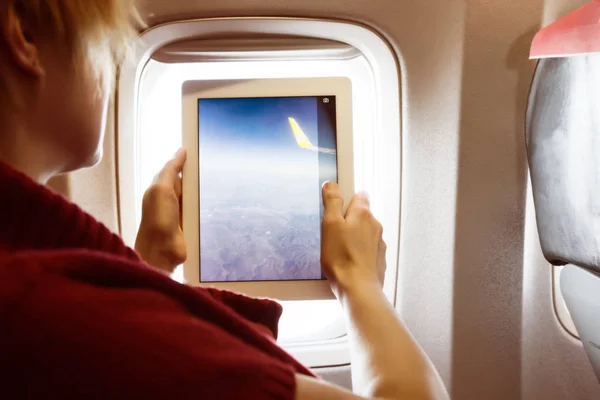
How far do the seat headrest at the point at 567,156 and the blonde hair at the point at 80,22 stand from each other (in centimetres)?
55

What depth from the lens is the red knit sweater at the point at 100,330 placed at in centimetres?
33

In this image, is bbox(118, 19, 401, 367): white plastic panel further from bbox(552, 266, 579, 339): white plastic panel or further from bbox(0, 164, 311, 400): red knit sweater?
bbox(0, 164, 311, 400): red knit sweater

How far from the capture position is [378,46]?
82 cm

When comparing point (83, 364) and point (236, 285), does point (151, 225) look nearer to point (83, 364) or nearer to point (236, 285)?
point (236, 285)

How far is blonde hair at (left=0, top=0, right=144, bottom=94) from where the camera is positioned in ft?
1.43

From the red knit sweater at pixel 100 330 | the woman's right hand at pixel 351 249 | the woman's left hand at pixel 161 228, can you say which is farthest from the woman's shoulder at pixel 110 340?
the woman's left hand at pixel 161 228

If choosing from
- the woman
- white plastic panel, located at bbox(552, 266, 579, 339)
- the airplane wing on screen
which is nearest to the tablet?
the airplane wing on screen

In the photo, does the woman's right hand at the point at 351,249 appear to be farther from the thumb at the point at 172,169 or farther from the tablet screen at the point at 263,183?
the thumb at the point at 172,169

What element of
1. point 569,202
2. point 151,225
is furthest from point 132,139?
point 569,202

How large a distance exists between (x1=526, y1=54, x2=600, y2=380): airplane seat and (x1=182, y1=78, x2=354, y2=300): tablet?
0.91 ft

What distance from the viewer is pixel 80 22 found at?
1.50ft

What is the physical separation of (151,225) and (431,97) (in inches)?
18.5

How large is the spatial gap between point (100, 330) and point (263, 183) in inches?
20.1

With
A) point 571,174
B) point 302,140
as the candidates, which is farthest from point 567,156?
point 302,140
